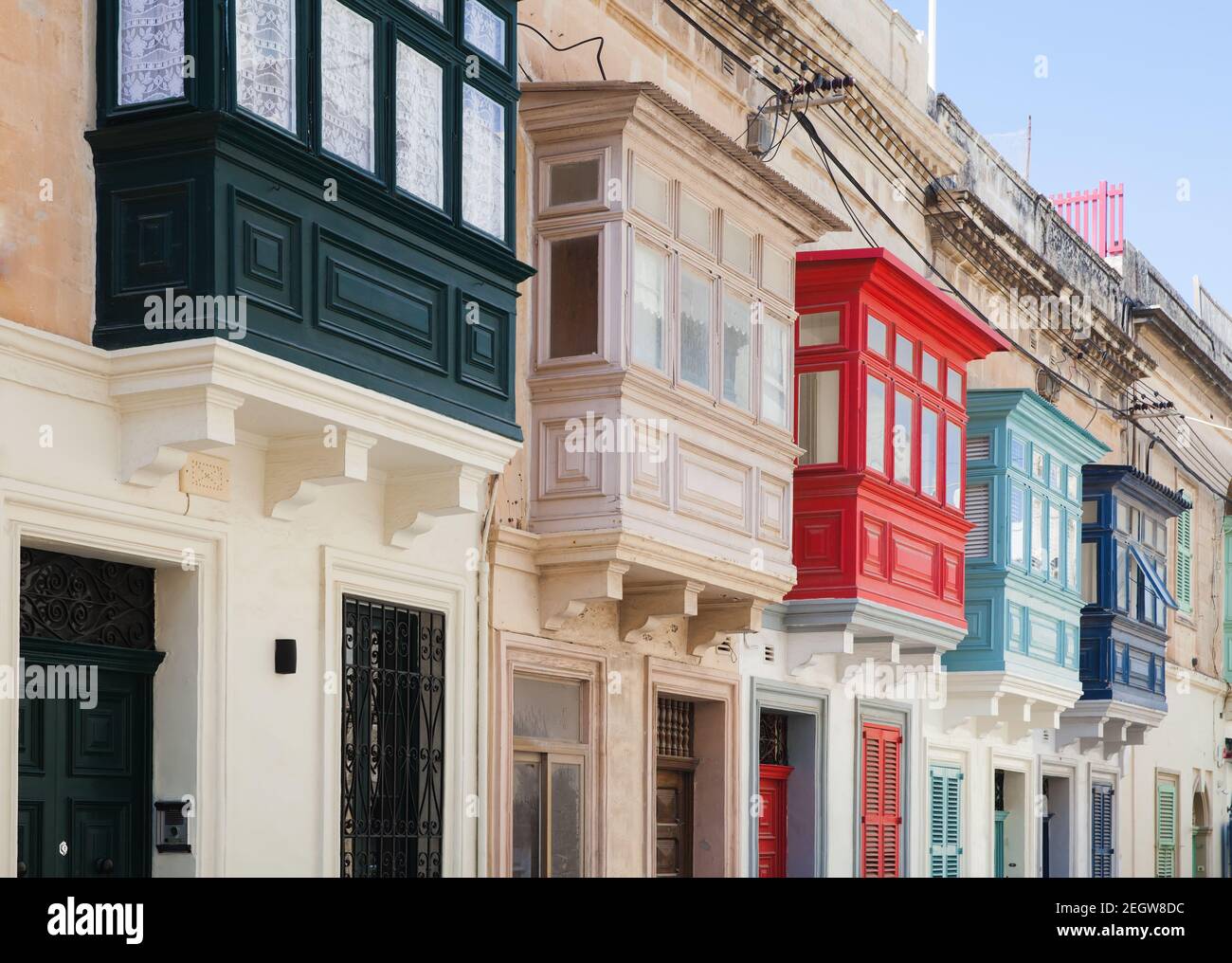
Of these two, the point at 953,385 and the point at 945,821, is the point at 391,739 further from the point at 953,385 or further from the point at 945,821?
the point at 945,821

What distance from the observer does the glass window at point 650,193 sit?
13.1 metres

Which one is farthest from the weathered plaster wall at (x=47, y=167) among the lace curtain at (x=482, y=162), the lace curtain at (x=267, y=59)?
the lace curtain at (x=482, y=162)

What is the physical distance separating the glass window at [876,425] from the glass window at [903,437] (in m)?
0.21

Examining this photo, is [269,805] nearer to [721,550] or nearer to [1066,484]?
[721,550]

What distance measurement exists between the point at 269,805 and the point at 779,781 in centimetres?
720

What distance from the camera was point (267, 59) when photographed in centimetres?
948

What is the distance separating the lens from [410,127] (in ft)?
34.7

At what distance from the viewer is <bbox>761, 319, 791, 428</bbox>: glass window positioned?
14555 millimetres

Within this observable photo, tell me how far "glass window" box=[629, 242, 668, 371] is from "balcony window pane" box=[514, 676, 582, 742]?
2219 millimetres

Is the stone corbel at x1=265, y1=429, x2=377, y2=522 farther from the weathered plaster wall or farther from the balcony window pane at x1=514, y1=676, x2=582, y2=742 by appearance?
the balcony window pane at x1=514, y1=676, x2=582, y2=742

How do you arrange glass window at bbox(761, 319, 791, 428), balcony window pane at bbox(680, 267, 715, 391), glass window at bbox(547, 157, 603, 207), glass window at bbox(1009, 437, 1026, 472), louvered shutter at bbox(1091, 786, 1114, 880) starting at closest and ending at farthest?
glass window at bbox(547, 157, 603, 207), balcony window pane at bbox(680, 267, 715, 391), glass window at bbox(761, 319, 791, 428), glass window at bbox(1009, 437, 1026, 472), louvered shutter at bbox(1091, 786, 1114, 880)

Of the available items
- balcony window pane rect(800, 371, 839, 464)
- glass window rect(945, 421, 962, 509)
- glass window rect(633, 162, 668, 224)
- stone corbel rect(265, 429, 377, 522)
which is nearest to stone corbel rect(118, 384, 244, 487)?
stone corbel rect(265, 429, 377, 522)

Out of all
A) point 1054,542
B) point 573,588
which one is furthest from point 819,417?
point 1054,542

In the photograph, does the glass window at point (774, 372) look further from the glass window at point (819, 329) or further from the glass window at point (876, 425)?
the glass window at point (876, 425)
